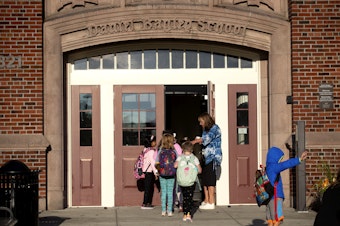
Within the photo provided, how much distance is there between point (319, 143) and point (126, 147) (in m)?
3.60

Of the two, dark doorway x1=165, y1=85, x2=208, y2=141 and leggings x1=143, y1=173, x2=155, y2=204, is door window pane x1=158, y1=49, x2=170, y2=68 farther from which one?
dark doorway x1=165, y1=85, x2=208, y2=141

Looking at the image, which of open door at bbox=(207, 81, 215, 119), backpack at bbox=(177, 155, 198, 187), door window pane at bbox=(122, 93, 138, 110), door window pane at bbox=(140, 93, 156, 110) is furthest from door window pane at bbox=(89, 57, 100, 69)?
backpack at bbox=(177, 155, 198, 187)

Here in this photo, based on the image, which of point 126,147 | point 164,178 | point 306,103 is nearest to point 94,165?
point 126,147

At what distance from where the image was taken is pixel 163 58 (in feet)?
49.5

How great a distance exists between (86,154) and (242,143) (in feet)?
9.83

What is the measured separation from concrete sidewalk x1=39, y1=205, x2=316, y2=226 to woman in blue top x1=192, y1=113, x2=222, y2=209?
48 cm

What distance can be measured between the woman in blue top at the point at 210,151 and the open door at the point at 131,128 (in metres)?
1.09

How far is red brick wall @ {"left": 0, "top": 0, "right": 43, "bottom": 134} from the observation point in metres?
14.2

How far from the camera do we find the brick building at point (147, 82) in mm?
14211

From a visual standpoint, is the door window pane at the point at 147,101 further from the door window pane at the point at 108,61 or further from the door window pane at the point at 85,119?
the door window pane at the point at 85,119

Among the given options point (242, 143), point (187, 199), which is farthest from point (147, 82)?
point (187, 199)

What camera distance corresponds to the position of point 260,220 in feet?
41.8

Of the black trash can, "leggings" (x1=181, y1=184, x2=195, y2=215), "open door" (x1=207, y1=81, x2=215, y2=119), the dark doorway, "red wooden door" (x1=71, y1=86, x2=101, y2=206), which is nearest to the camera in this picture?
the black trash can

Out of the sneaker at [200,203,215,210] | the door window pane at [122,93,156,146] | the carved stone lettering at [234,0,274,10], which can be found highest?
the carved stone lettering at [234,0,274,10]
